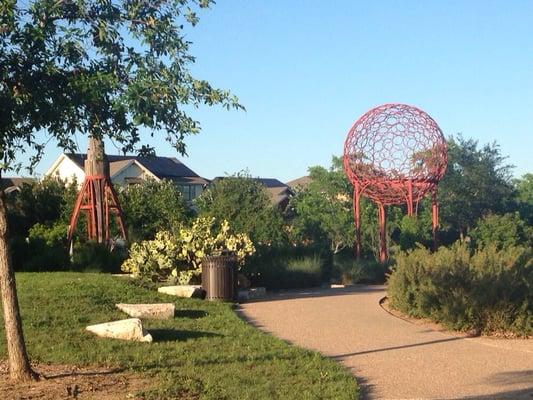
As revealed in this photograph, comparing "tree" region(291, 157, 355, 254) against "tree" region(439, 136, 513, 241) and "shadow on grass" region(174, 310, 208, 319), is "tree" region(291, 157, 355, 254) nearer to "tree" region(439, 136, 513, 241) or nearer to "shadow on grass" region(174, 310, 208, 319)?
"tree" region(439, 136, 513, 241)

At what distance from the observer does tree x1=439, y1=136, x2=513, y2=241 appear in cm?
4384

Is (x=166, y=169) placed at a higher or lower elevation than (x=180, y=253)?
higher

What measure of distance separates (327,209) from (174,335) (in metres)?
28.0

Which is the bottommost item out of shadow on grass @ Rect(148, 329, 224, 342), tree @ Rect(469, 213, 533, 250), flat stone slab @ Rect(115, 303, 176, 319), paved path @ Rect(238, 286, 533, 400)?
paved path @ Rect(238, 286, 533, 400)

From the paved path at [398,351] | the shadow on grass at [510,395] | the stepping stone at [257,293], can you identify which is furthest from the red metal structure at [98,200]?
the shadow on grass at [510,395]

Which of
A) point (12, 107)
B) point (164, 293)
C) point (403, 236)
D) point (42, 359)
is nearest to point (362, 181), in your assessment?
point (403, 236)

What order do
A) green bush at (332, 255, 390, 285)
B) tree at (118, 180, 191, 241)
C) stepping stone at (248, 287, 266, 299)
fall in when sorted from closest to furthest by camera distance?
1. stepping stone at (248, 287, 266, 299)
2. green bush at (332, 255, 390, 285)
3. tree at (118, 180, 191, 241)

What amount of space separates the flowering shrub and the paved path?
5.87 feet

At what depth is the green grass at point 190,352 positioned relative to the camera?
7195 millimetres

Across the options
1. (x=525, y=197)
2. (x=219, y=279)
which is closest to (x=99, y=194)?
(x=219, y=279)

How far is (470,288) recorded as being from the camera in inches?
468

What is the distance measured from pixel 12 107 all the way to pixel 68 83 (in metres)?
0.53

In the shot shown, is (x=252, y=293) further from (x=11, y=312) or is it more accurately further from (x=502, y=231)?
(x=502, y=231)

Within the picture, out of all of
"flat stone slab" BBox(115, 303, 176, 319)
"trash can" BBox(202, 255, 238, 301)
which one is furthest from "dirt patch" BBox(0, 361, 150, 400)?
"trash can" BBox(202, 255, 238, 301)
